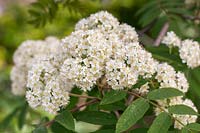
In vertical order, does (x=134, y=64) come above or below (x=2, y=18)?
below

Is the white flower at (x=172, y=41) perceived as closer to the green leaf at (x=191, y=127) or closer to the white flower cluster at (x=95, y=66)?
the white flower cluster at (x=95, y=66)

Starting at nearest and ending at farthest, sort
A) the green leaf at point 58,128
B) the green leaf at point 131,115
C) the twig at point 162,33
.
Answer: the green leaf at point 131,115
the green leaf at point 58,128
the twig at point 162,33

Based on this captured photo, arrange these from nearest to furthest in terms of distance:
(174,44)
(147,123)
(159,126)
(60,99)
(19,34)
Answer: 1. (159,126)
2. (60,99)
3. (147,123)
4. (174,44)
5. (19,34)

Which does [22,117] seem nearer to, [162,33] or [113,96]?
[162,33]

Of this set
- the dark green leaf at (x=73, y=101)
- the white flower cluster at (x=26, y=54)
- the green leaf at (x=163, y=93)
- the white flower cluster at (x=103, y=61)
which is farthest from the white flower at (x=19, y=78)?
the green leaf at (x=163, y=93)

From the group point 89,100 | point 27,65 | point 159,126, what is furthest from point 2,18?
point 159,126

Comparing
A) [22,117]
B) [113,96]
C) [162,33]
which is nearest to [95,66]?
[113,96]

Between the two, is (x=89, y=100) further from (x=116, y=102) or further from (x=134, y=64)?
(x=134, y=64)
